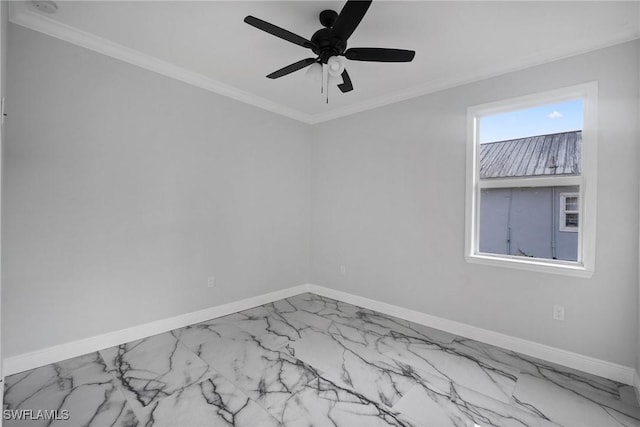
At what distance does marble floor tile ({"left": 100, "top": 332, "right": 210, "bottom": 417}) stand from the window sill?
254 centimetres

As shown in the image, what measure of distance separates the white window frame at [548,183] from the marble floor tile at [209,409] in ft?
7.43

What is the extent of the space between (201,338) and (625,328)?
3382 mm

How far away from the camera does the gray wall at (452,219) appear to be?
2254 mm

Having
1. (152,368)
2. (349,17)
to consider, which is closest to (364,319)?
(152,368)

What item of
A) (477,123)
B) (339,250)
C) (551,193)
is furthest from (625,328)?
(339,250)

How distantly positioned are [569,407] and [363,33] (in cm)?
292

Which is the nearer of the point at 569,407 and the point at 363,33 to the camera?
the point at 569,407

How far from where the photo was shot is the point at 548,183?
263cm

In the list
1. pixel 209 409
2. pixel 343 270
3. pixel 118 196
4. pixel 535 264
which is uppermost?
pixel 118 196

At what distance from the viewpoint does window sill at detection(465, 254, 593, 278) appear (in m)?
2.41

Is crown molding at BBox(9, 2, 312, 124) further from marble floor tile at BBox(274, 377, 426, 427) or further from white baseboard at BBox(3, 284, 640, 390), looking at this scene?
marble floor tile at BBox(274, 377, 426, 427)

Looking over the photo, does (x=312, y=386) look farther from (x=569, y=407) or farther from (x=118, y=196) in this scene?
(x=118, y=196)

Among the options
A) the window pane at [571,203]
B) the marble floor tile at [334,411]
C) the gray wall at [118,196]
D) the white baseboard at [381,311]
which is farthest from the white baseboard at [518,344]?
the gray wall at [118,196]

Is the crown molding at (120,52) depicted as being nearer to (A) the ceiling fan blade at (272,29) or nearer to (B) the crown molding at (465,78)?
(B) the crown molding at (465,78)
